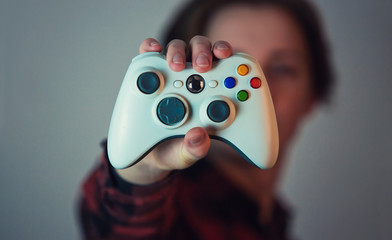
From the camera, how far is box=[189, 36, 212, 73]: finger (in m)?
0.33

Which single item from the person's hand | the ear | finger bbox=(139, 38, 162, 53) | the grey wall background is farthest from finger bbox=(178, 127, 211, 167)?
the ear

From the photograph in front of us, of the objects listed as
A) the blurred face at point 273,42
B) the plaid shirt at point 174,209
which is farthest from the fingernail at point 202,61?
the blurred face at point 273,42

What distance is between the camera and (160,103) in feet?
1.08

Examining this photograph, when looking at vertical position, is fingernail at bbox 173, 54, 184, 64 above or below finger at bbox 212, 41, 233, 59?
below

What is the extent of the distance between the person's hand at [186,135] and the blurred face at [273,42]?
13.0 inches

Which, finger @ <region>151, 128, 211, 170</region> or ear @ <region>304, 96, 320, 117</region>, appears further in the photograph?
ear @ <region>304, 96, 320, 117</region>

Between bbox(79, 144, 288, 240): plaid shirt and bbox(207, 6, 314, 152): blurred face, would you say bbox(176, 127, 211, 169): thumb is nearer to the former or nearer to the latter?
bbox(79, 144, 288, 240): plaid shirt

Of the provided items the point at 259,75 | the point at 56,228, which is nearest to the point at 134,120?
the point at 259,75

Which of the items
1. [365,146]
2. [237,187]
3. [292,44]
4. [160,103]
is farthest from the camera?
[365,146]

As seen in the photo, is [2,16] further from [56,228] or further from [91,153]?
[56,228]

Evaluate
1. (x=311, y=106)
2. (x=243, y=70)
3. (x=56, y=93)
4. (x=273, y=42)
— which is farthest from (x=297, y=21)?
(x=56, y=93)

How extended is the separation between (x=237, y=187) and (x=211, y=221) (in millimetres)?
142

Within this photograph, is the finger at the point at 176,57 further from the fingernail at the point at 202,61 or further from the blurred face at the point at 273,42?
the blurred face at the point at 273,42

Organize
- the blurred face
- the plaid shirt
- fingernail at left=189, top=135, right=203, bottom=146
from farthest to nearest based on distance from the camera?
the blurred face, the plaid shirt, fingernail at left=189, top=135, right=203, bottom=146
